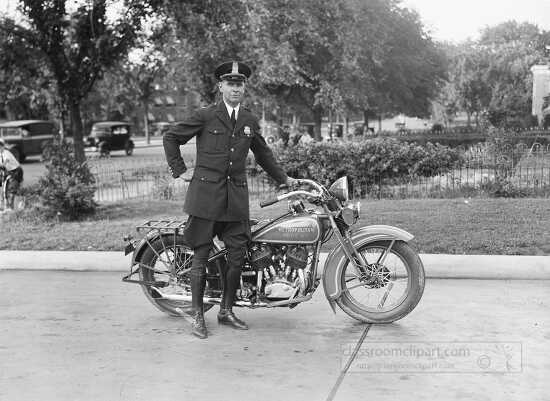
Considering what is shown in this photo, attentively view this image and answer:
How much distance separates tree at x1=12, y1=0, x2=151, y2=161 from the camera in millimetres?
12102

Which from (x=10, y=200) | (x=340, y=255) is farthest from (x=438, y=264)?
(x=10, y=200)

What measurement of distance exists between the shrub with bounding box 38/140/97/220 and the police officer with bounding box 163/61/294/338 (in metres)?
5.52

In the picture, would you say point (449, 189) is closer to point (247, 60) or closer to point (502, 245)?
point (502, 245)

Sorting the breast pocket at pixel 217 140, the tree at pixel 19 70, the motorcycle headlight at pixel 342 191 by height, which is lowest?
the motorcycle headlight at pixel 342 191

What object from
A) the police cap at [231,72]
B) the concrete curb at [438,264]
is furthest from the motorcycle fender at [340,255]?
the concrete curb at [438,264]

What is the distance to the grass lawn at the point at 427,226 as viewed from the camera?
25.8ft

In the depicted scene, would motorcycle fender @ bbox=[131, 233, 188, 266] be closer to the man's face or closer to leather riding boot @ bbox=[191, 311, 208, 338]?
leather riding boot @ bbox=[191, 311, 208, 338]

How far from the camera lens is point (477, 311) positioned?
18.9 ft

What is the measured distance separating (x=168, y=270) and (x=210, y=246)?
1.90 feet

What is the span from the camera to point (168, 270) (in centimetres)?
569

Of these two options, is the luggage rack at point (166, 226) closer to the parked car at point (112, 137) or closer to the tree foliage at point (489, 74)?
the parked car at point (112, 137)

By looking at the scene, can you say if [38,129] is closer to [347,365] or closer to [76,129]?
[76,129]

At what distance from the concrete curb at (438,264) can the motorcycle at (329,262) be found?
1870mm

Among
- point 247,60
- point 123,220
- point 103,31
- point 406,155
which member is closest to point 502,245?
point 406,155
